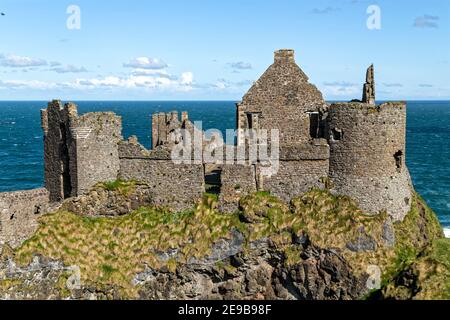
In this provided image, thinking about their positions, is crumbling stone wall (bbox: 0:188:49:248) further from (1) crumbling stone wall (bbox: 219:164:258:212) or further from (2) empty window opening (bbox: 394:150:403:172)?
(2) empty window opening (bbox: 394:150:403:172)

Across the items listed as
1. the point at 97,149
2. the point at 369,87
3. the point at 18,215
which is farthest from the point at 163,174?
the point at 369,87

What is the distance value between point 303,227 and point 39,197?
17.1m

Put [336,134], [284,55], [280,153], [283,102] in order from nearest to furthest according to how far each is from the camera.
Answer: [336,134] < [280,153] < [283,102] < [284,55]

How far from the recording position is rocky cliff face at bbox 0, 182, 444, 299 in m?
33.2

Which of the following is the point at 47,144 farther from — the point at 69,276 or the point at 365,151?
the point at 365,151

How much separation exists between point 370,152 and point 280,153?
5660 millimetres

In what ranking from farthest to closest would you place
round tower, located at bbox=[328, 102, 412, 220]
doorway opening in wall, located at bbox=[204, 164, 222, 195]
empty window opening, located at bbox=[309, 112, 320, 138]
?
empty window opening, located at bbox=[309, 112, 320, 138], doorway opening in wall, located at bbox=[204, 164, 222, 195], round tower, located at bbox=[328, 102, 412, 220]

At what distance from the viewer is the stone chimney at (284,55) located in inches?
1524

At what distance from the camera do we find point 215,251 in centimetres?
3494

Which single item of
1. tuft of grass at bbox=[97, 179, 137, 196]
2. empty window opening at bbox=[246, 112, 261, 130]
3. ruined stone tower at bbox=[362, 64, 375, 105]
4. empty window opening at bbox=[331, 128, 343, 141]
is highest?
ruined stone tower at bbox=[362, 64, 375, 105]

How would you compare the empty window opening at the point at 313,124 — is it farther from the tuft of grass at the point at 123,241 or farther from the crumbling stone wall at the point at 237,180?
the tuft of grass at the point at 123,241

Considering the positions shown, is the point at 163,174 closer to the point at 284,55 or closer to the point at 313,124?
the point at 313,124

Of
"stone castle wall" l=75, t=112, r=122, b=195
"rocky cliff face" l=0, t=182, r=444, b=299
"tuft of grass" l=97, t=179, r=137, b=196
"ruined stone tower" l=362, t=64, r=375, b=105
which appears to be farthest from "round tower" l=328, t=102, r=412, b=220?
"stone castle wall" l=75, t=112, r=122, b=195
